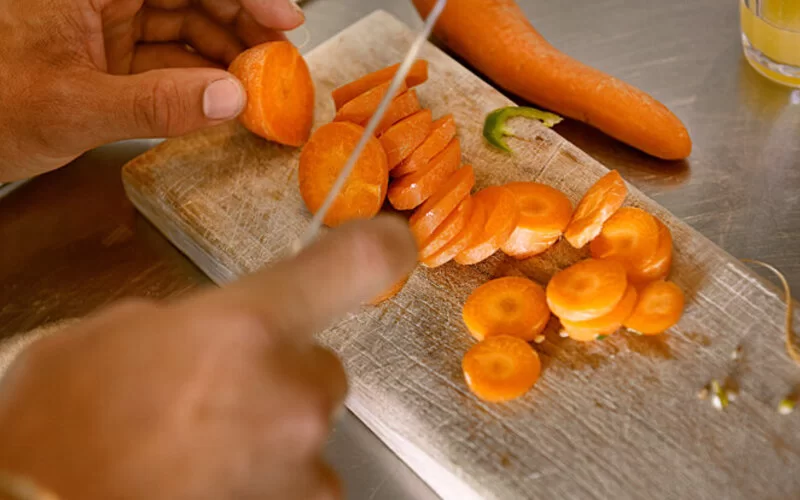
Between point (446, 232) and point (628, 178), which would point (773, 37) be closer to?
point (628, 178)

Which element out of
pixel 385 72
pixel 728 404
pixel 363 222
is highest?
pixel 363 222

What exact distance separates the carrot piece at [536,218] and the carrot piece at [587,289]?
0.11 meters

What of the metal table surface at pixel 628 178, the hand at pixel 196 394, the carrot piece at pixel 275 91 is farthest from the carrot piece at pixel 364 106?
the hand at pixel 196 394

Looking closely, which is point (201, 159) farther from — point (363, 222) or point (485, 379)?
point (363, 222)

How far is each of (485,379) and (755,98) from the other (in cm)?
119

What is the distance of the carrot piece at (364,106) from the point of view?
1790 mm

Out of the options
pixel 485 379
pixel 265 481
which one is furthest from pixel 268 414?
pixel 485 379

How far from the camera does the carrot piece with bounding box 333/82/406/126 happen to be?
70.5 inches

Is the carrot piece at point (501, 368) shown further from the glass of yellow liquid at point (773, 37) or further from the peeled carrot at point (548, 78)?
the glass of yellow liquid at point (773, 37)

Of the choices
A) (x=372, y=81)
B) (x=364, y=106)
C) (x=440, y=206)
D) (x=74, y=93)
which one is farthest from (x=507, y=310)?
(x=74, y=93)

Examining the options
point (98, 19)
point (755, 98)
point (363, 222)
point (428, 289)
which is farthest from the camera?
point (755, 98)

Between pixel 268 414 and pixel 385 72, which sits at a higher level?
pixel 268 414

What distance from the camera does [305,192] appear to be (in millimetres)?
1761

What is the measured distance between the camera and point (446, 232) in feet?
5.33
